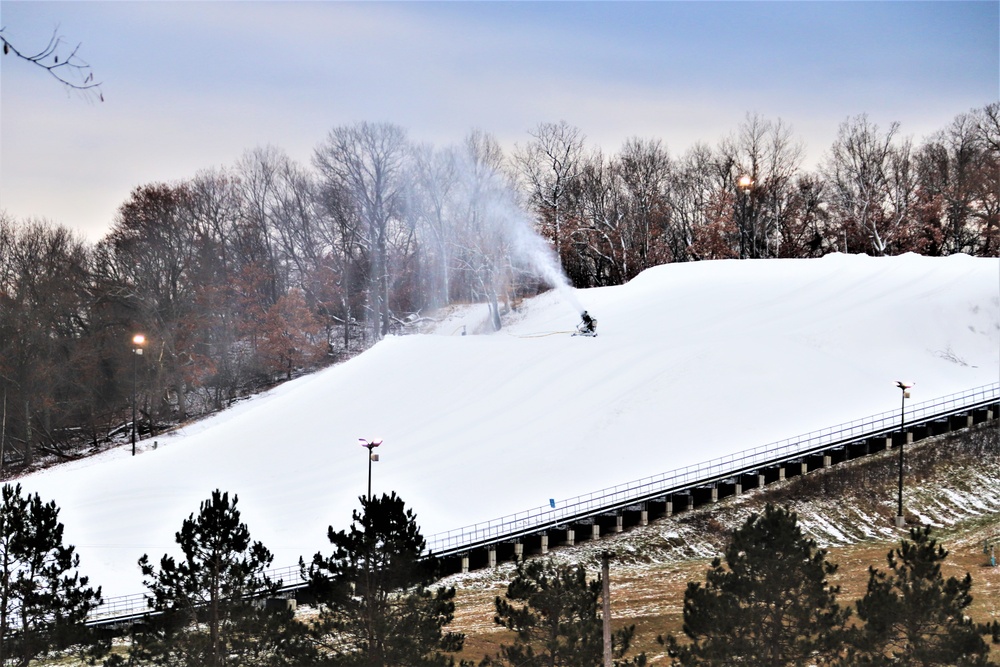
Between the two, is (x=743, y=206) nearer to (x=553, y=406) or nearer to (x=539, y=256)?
(x=539, y=256)

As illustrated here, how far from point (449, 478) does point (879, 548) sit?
19116 mm

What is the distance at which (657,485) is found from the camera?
4969cm

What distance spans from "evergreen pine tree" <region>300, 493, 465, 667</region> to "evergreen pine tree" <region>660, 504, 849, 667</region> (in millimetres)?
5755

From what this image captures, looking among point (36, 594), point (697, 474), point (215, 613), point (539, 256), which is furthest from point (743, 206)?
point (36, 594)

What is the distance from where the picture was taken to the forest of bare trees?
84.8 meters

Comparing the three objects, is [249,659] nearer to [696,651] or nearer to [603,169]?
[696,651]

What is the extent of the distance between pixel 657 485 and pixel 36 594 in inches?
1113

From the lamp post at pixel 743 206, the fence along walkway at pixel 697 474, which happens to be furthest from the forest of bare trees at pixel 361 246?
the fence along walkway at pixel 697 474

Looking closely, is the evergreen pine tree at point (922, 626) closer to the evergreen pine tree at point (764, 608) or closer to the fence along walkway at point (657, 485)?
the evergreen pine tree at point (764, 608)

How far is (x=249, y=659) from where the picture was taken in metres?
27.9

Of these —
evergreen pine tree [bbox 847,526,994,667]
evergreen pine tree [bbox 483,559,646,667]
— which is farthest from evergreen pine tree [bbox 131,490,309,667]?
evergreen pine tree [bbox 847,526,994,667]

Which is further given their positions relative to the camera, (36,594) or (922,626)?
(36,594)

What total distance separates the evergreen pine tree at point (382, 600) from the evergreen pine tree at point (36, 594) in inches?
268

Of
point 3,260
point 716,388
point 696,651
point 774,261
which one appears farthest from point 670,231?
point 696,651
